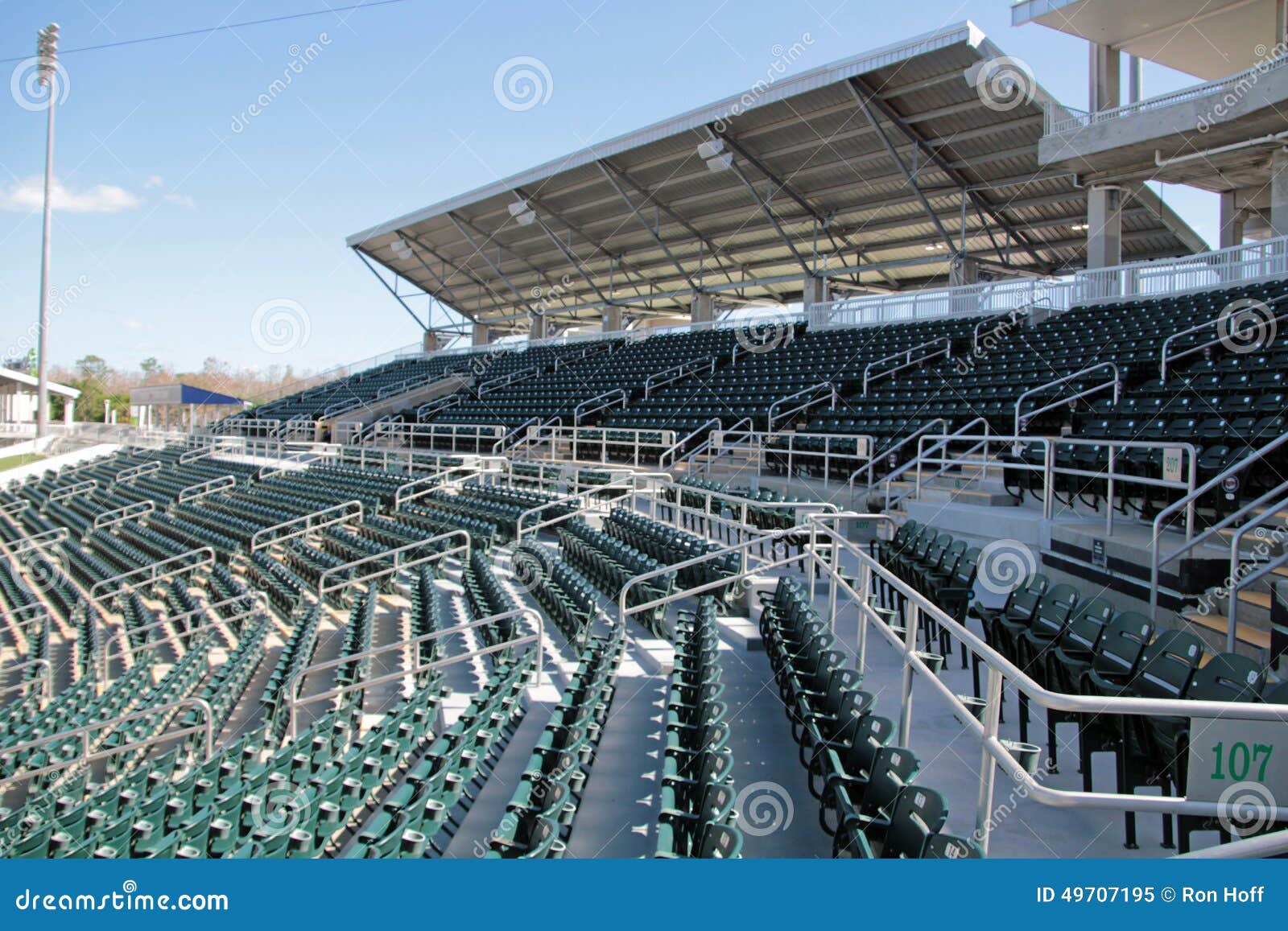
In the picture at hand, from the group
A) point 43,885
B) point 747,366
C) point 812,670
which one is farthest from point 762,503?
point 747,366

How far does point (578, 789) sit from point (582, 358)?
24761mm

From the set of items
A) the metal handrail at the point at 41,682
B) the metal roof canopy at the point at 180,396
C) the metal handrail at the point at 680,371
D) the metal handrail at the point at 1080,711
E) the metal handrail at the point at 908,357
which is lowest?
the metal handrail at the point at 41,682

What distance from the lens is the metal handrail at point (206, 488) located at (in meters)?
19.8

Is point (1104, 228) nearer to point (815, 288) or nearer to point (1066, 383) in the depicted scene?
point (1066, 383)

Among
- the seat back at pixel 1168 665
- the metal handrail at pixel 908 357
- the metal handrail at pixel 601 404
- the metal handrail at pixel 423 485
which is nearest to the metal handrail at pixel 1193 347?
the metal handrail at pixel 908 357

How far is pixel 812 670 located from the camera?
16.7ft

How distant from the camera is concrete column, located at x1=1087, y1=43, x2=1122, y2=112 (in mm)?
18188

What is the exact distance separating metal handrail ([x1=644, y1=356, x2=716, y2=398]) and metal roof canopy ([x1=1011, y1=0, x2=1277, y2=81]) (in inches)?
392

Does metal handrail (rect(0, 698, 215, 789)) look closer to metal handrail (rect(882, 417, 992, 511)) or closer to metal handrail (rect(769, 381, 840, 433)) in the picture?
metal handrail (rect(882, 417, 992, 511))

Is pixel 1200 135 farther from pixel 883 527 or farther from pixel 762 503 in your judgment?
pixel 762 503

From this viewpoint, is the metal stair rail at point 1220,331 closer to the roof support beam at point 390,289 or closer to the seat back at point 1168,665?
the seat back at point 1168,665

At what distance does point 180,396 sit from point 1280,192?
1437 inches

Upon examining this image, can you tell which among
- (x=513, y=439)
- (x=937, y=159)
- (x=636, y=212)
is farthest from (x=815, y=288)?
(x=513, y=439)

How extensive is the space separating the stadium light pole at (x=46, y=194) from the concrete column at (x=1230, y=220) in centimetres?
3477
